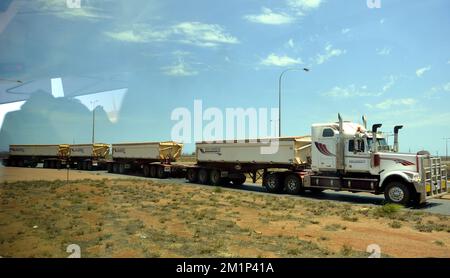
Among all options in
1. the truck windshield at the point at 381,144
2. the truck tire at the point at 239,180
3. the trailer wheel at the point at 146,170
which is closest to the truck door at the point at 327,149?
the truck windshield at the point at 381,144

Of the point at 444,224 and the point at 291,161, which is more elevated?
the point at 291,161

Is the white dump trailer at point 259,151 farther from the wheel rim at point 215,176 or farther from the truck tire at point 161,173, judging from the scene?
the truck tire at point 161,173

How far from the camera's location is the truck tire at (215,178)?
87.4 feet

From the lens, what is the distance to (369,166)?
18.4 m

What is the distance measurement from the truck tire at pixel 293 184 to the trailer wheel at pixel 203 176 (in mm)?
7216

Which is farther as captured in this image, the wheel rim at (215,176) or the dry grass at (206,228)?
the wheel rim at (215,176)

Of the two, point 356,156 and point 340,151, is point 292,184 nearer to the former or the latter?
point 340,151

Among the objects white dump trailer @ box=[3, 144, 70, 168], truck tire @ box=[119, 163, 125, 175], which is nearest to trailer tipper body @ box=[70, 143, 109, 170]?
white dump trailer @ box=[3, 144, 70, 168]

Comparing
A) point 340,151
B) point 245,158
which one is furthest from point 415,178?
point 245,158

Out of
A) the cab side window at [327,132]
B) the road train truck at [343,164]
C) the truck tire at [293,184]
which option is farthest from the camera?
the truck tire at [293,184]
